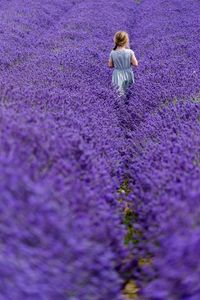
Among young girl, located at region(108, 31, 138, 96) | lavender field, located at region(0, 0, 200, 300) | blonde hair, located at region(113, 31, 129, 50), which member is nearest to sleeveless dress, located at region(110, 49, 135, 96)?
young girl, located at region(108, 31, 138, 96)

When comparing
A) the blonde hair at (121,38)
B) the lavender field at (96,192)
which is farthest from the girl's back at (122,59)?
the lavender field at (96,192)

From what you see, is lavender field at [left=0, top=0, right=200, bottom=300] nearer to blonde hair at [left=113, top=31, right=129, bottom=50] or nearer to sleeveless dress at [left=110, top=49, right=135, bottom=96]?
sleeveless dress at [left=110, top=49, right=135, bottom=96]

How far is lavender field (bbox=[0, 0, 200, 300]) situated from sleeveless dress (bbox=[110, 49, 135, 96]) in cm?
85

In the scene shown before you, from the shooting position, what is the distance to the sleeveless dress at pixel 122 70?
6328mm

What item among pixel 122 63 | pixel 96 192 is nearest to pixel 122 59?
pixel 122 63

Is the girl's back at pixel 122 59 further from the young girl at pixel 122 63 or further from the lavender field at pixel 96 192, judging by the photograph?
the lavender field at pixel 96 192

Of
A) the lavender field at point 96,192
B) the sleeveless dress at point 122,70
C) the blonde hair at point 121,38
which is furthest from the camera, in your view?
the blonde hair at point 121,38

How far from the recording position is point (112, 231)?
86.5 inches

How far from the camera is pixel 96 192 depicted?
2.48m

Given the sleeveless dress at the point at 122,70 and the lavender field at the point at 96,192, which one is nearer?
the lavender field at the point at 96,192

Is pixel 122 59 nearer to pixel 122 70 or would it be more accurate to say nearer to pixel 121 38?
pixel 122 70

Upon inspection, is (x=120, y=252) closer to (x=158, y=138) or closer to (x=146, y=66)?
(x=158, y=138)

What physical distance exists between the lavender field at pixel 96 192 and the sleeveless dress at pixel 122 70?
847 millimetres

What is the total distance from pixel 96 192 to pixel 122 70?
409 centimetres
